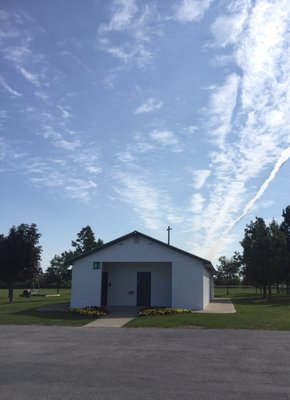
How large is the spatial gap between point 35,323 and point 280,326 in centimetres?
922

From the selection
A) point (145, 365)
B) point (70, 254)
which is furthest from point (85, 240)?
point (145, 365)

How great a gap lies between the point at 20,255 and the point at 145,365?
2814cm

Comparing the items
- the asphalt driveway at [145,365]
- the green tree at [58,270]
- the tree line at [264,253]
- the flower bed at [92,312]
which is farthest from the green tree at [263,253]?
the green tree at [58,270]

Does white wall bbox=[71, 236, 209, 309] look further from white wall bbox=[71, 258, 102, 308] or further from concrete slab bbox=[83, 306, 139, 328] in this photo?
concrete slab bbox=[83, 306, 139, 328]

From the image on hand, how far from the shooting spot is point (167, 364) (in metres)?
9.81

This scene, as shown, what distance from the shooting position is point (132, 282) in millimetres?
29438

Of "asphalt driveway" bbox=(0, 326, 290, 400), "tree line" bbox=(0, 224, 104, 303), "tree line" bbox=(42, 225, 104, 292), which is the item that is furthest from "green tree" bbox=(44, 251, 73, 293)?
"asphalt driveway" bbox=(0, 326, 290, 400)

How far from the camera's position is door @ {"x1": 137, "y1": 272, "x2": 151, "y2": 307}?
29078 mm

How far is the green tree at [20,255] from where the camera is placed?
36094 millimetres

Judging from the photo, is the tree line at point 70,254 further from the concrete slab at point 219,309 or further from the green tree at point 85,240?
the concrete slab at point 219,309

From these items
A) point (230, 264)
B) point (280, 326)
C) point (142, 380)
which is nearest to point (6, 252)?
point (280, 326)

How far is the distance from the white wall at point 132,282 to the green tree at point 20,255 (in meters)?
9.05

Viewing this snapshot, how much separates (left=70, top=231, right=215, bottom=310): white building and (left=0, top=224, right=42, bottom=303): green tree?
9.06 m

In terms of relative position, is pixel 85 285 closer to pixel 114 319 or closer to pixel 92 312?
pixel 92 312
